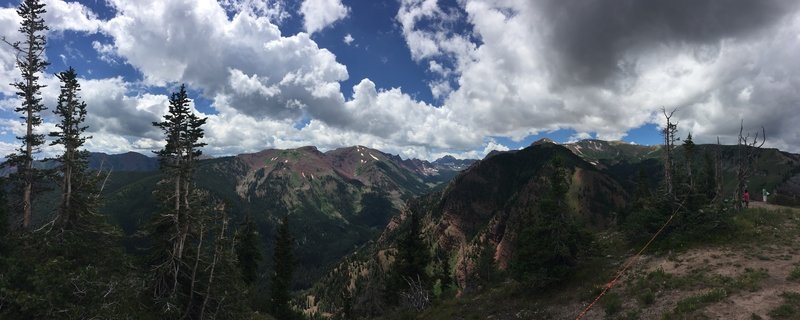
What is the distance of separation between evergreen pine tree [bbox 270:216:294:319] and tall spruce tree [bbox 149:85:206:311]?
28.3 metres

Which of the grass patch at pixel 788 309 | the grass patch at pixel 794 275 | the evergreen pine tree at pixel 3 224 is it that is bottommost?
the grass patch at pixel 788 309

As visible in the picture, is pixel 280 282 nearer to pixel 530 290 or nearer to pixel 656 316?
pixel 530 290

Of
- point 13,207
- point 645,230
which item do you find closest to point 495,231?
point 645,230

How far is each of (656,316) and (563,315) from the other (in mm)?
6176

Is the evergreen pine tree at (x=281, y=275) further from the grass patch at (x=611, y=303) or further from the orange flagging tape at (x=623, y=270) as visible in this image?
the grass patch at (x=611, y=303)

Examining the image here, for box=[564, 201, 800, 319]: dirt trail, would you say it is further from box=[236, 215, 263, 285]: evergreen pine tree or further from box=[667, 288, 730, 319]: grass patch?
box=[236, 215, 263, 285]: evergreen pine tree

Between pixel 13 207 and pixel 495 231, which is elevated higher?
pixel 13 207

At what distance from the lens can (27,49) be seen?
28.8 m

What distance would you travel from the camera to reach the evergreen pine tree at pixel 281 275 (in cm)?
5897

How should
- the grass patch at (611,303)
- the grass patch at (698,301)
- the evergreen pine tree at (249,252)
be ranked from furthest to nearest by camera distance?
the evergreen pine tree at (249,252), the grass patch at (611,303), the grass patch at (698,301)

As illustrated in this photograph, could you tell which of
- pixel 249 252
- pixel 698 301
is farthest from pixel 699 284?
pixel 249 252

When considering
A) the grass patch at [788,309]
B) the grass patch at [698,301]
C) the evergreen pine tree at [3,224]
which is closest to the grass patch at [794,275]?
the grass patch at [788,309]

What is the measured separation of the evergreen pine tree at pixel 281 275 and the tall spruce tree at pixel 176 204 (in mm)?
28303

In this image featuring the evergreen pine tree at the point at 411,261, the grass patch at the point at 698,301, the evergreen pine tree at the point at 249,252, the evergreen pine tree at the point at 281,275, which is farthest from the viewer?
the evergreen pine tree at the point at 281,275
